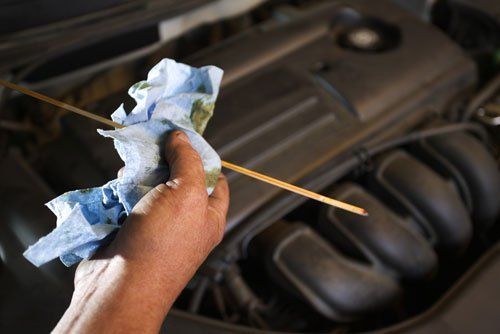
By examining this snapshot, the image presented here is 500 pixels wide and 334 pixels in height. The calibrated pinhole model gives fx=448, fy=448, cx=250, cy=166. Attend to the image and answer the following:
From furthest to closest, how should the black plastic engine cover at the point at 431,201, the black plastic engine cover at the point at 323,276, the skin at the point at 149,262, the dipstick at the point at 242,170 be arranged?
the black plastic engine cover at the point at 431,201 < the black plastic engine cover at the point at 323,276 < the dipstick at the point at 242,170 < the skin at the point at 149,262

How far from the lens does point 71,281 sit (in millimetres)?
686

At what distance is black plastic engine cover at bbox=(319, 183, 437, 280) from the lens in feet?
2.53

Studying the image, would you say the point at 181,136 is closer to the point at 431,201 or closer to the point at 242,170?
the point at 242,170

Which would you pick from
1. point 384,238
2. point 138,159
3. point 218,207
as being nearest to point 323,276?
point 384,238

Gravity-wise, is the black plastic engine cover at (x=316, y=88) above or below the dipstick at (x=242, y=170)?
below

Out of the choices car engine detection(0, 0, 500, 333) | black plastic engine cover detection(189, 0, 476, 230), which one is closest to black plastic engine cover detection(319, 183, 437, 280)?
car engine detection(0, 0, 500, 333)

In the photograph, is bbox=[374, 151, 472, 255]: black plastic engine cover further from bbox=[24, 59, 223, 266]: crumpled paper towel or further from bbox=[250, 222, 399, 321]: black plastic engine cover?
bbox=[24, 59, 223, 266]: crumpled paper towel

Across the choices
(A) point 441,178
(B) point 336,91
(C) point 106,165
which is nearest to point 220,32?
(B) point 336,91

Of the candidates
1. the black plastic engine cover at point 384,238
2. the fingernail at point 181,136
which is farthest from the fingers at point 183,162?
the black plastic engine cover at point 384,238

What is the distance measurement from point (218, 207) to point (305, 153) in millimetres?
323

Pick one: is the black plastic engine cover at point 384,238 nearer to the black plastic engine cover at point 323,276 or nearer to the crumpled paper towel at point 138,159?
the black plastic engine cover at point 323,276

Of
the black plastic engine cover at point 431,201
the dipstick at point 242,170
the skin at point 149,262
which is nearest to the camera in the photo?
the skin at point 149,262

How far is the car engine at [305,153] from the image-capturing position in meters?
0.73

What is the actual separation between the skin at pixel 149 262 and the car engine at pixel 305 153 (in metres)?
0.18
